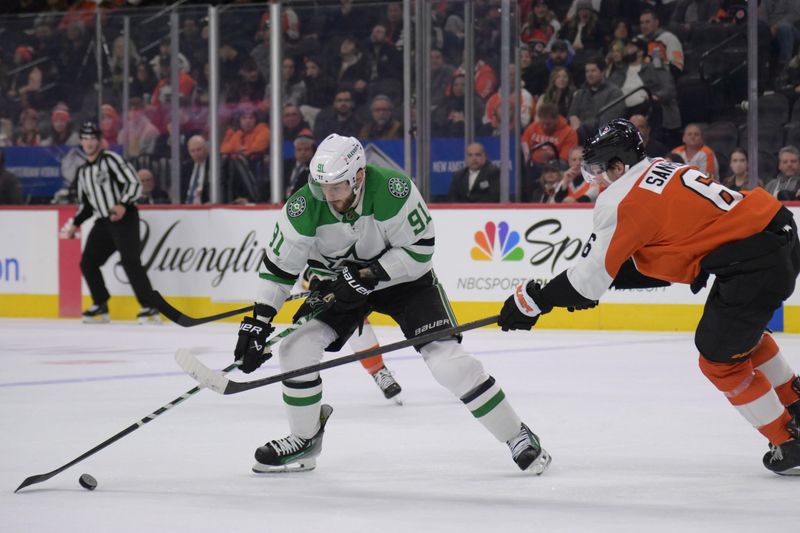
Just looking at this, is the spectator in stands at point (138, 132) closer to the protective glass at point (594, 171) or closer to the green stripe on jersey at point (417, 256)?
the green stripe on jersey at point (417, 256)

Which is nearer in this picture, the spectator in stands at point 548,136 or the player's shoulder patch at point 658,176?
the player's shoulder patch at point 658,176

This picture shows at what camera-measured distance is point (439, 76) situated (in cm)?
923

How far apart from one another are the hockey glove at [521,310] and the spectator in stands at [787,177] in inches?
202

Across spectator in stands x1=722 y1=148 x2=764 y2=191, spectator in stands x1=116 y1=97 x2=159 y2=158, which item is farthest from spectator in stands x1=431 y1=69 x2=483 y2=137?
spectator in stands x1=116 y1=97 x2=159 y2=158

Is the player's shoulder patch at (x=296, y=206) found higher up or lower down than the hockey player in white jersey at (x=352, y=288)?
higher up

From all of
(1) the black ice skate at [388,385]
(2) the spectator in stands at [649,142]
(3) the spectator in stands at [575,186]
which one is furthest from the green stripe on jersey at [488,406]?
(2) the spectator in stands at [649,142]

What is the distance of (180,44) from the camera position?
32.8ft

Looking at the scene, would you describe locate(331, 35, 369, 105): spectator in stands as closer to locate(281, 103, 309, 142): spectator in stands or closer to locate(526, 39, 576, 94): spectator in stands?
locate(281, 103, 309, 142): spectator in stands

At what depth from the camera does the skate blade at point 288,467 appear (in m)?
3.85

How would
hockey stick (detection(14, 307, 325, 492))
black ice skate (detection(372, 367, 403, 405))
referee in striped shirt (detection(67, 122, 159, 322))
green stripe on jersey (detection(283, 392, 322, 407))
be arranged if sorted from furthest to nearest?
referee in striped shirt (detection(67, 122, 159, 322)), black ice skate (detection(372, 367, 403, 405)), green stripe on jersey (detection(283, 392, 322, 407)), hockey stick (detection(14, 307, 325, 492))

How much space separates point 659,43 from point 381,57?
207 cm

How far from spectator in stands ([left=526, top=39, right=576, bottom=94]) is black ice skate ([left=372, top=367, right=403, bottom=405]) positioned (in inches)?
170

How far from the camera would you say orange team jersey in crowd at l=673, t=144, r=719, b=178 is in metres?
8.61

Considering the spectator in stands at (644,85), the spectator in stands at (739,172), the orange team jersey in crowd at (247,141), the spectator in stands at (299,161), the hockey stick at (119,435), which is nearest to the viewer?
the hockey stick at (119,435)
